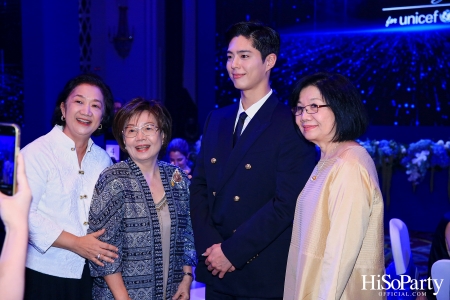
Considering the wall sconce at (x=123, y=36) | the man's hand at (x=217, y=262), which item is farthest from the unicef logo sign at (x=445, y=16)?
the man's hand at (x=217, y=262)

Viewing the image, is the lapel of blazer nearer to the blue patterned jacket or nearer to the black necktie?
the black necktie

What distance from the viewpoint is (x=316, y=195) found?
1896 millimetres

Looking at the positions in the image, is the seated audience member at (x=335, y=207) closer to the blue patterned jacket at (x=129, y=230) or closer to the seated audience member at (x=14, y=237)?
the blue patterned jacket at (x=129, y=230)

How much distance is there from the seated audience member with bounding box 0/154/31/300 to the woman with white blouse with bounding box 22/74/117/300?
0.93 meters

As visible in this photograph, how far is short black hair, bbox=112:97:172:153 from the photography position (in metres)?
2.20

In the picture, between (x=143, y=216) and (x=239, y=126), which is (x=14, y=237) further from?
(x=239, y=126)

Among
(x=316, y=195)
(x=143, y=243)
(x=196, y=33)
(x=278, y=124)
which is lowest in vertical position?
(x=143, y=243)

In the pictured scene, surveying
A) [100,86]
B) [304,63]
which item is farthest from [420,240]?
[100,86]

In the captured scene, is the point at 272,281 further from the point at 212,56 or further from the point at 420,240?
the point at 212,56

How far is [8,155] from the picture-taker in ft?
3.75

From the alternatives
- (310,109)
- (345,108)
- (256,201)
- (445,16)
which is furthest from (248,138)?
(445,16)

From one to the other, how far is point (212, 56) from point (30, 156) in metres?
6.67

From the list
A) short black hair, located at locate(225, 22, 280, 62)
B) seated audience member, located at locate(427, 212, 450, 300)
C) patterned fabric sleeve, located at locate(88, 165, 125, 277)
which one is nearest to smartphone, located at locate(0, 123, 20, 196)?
patterned fabric sleeve, located at locate(88, 165, 125, 277)

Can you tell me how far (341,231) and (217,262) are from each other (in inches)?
26.8
